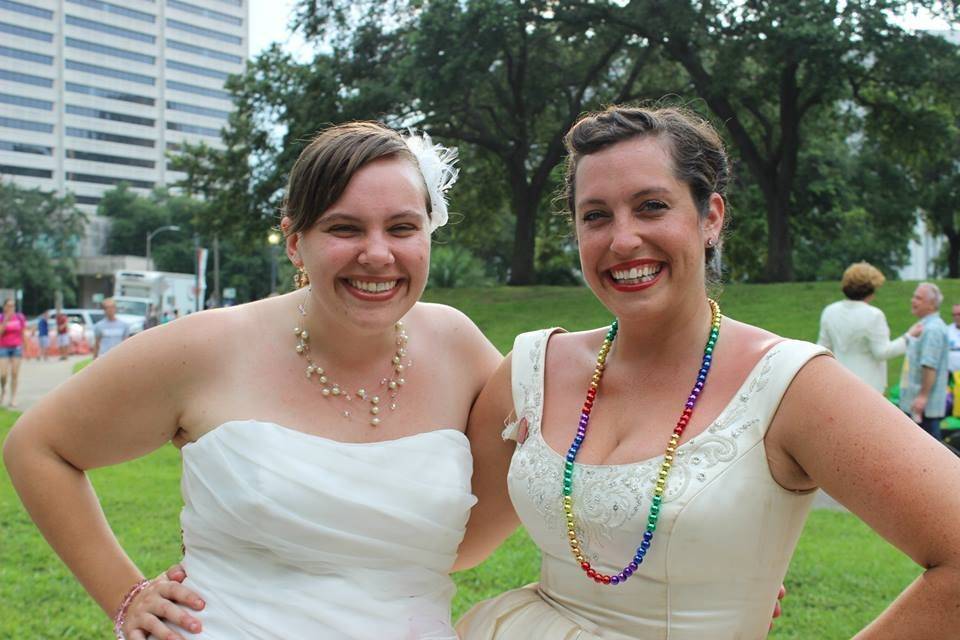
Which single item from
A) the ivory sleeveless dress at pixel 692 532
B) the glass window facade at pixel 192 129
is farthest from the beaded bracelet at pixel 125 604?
the glass window facade at pixel 192 129

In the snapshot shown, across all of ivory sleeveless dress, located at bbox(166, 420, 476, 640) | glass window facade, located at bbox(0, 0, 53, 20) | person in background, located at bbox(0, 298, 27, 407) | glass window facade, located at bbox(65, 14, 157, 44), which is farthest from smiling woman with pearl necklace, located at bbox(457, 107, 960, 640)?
glass window facade, located at bbox(65, 14, 157, 44)

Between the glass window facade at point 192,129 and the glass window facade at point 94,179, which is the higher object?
the glass window facade at point 192,129

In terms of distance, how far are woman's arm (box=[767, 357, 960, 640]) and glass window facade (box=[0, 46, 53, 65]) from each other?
10185 centimetres

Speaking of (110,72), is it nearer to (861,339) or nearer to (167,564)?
(861,339)

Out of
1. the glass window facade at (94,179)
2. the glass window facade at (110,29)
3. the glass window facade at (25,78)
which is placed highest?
the glass window facade at (110,29)

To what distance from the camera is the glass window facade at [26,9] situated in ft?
290

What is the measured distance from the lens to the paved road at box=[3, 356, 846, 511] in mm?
15853

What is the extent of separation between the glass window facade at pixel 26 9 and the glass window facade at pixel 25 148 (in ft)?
42.3

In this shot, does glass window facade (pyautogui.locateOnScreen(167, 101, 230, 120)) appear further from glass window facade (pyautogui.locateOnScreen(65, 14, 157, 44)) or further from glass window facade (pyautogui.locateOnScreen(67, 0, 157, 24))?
glass window facade (pyautogui.locateOnScreen(67, 0, 157, 24))

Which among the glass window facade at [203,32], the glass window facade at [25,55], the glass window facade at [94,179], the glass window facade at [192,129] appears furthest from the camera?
the glass window facade at [192,129]

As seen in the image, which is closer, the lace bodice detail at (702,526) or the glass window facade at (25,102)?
the lace bodice detail at (702,526)

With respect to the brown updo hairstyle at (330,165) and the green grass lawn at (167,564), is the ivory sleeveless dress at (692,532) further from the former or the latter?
the green grass lawn at (167,564)

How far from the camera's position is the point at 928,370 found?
316 inches

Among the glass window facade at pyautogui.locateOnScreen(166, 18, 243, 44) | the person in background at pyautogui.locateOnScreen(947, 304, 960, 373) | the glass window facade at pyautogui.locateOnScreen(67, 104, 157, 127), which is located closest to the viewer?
the person in background at pyautogui.locateOnScreen(947, 304, 960, 373)
